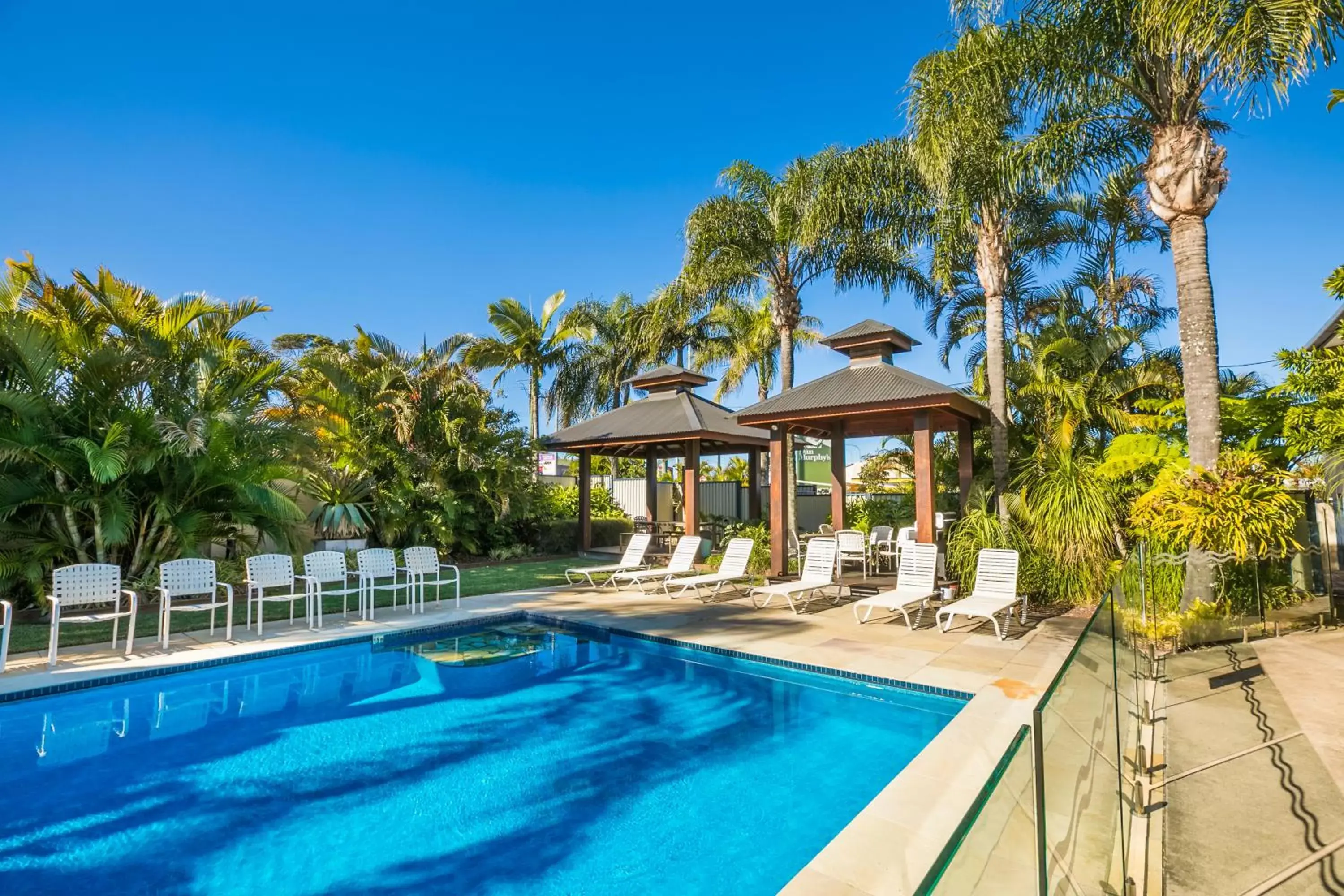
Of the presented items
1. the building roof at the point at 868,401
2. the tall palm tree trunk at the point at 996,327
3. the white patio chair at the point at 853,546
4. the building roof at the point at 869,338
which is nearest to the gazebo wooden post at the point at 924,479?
the building roof at the point at 868,401

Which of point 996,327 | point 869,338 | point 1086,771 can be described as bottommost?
point 1086,771

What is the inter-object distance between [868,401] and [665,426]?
20.2 feet

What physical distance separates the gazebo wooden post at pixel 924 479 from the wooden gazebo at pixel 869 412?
0.04 ft

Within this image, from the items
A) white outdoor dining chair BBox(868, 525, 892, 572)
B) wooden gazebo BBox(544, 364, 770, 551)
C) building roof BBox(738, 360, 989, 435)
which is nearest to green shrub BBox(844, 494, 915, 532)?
white outdoor dining chair BBox(868, 525, 892, 572)

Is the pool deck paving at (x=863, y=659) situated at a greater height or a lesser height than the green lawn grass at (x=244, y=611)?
lesser

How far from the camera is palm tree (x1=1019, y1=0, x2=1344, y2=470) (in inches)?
291

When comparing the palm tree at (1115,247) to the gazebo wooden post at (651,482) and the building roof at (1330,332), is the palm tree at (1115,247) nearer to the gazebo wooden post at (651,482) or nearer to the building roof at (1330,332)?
the building roof at (1330,332)

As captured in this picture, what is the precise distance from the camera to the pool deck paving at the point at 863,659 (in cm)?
368

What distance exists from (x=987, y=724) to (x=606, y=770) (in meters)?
3.13

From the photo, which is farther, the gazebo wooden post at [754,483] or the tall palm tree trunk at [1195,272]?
the gazebo wooden post at [754,483]

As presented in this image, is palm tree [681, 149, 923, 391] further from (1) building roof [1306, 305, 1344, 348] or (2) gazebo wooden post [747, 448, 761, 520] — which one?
(1) building roof [1306, 305, 1344, 348]

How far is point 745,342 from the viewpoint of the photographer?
2395 centimetres

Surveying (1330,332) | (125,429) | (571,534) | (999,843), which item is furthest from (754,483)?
(999,843)

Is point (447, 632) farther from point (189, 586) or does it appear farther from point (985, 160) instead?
point (985, 160)
